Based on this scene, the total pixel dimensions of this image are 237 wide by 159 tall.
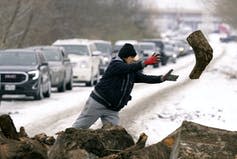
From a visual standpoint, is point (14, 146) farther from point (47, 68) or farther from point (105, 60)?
point (105, 60)

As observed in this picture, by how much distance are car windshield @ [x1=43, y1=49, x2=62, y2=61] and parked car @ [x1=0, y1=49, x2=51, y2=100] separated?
11.6ft

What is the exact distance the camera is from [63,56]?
1168 inches

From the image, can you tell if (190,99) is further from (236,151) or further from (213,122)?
(236,151)

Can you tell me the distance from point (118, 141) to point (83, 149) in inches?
27.9

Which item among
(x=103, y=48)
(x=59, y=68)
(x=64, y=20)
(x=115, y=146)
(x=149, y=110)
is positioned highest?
(x=115, y=146)

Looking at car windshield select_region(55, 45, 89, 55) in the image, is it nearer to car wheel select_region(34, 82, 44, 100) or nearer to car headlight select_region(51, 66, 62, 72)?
car headlight select_region(51, 66, 62, 72)

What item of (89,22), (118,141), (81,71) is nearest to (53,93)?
(81,71)

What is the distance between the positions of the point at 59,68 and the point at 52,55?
140cm

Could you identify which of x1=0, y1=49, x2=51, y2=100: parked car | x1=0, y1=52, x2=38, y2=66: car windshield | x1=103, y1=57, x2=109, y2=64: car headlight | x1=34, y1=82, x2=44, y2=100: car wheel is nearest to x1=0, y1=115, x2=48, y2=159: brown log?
x1=0, y1=49, x2=51, y2=100: parked car

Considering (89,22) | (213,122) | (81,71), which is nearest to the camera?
(213,122)

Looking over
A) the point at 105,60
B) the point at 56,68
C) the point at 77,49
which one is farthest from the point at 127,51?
the point at 105,60

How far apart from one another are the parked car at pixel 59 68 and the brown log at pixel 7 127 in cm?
1906

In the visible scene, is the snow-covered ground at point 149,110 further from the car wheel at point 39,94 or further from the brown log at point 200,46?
the brown log at point 200,46

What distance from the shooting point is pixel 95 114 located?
9773 millimetres
